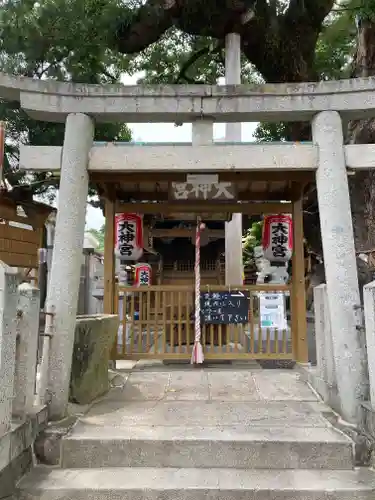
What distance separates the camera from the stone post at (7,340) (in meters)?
3.19

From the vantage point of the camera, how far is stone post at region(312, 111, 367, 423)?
422 centimetres

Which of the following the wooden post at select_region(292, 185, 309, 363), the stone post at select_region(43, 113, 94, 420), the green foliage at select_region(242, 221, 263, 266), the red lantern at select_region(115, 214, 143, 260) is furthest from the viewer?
the green foliage at select_region(242, 221, 263, 266)

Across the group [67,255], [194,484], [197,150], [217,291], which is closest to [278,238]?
[217,291]

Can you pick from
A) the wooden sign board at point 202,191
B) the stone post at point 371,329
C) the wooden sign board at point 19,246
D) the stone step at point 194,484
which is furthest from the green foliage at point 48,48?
the stone post at point 371,329

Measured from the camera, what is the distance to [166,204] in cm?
Answer: 720

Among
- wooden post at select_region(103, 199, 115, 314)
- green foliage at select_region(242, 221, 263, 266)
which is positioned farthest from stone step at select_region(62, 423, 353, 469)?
green foliage at select_region(242, 221, 263, 266)

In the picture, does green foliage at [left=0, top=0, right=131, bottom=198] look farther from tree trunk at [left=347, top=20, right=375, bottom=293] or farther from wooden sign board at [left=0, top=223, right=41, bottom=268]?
tree trunk at [left=347, top=20, right=375, bottom=293]

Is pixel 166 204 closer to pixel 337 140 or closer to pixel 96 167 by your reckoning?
pixel 96 167

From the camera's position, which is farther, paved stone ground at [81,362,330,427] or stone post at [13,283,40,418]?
paved stone ground at [81,362,330,427]

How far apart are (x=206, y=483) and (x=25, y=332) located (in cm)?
211

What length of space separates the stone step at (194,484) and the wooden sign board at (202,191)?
3.83 metres

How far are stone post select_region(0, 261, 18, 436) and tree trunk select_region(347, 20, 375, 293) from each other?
337 inches

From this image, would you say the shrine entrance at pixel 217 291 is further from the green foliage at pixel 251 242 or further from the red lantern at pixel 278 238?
the green foliage at pixel 251 242

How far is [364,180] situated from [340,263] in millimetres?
6668
